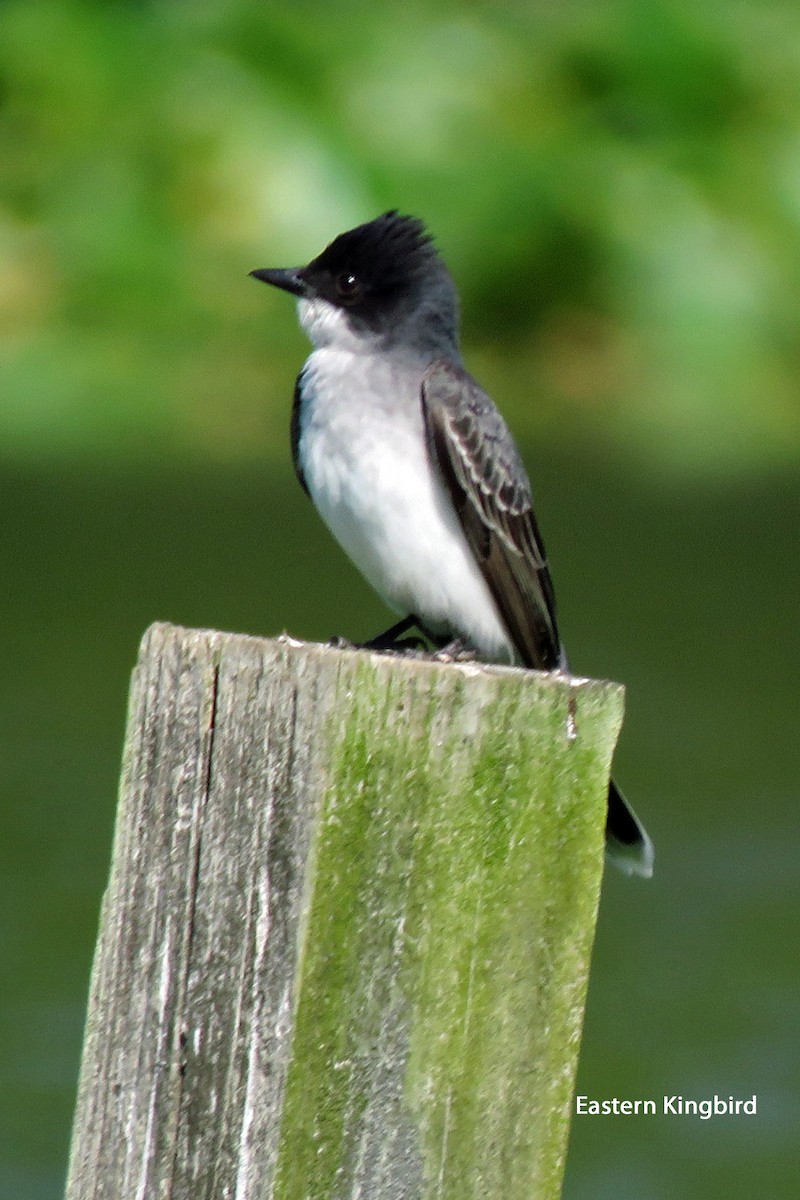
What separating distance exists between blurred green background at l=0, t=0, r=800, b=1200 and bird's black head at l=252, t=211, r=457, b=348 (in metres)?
2.66

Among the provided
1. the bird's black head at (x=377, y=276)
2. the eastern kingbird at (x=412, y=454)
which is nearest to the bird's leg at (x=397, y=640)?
the eastern kingbird at (x=412, y=454)

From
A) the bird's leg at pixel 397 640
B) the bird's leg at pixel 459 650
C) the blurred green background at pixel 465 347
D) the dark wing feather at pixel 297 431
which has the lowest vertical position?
the bird's leg at pixel 459 650

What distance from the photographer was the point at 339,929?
8.13 ft

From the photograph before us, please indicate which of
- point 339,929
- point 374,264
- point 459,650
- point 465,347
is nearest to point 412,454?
point 459,650

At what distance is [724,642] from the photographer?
873cm

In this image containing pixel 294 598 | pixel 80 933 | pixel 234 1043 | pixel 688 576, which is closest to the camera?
pixel 234 1043

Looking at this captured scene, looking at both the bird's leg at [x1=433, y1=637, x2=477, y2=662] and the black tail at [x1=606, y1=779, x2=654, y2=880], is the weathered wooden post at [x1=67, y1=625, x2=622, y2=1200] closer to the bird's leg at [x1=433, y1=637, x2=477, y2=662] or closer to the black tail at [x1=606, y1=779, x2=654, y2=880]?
the black tail at [x1=606, y1=779, x2=654, y2=880]

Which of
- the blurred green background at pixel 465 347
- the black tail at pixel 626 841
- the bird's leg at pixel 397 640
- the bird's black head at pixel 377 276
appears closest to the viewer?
the black tail at pixel 626 841

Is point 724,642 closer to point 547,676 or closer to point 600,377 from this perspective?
point 600,377

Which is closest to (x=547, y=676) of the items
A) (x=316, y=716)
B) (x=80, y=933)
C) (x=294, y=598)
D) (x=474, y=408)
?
(x=316, y=716)

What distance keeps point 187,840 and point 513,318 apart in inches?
314

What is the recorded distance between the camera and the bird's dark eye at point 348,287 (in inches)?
192

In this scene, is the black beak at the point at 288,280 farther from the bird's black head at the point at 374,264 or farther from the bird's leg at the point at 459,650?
the bird's leg at the point at 459,650

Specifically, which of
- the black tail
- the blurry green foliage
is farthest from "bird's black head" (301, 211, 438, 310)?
the blurry green foliage
